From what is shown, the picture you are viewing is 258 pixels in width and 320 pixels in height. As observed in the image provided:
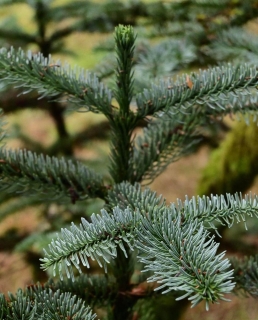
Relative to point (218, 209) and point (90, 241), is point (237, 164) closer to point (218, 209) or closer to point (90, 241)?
point (218, 209)

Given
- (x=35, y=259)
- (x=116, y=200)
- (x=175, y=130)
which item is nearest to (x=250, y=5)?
(x=175, y=130)

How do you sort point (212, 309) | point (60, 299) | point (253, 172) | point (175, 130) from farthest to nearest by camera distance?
point (212, 309) < point (253, 172) < point (175, 130) < point (60, 299)

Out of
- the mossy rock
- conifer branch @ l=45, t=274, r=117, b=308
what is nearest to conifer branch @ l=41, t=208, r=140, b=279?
conifer branch @ l=45, t=274, r=117, b=308

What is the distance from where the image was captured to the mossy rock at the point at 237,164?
146 centimetres

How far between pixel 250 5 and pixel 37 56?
86cm

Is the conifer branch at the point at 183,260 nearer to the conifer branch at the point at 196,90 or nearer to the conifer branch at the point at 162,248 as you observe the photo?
the conifer branch at the point at 162,248

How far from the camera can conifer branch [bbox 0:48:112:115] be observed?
640 mm

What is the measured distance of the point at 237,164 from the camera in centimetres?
149

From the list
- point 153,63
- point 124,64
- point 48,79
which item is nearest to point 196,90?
point 124,64

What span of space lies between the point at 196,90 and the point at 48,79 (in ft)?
0.90

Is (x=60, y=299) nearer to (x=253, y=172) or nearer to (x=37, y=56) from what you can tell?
(x=37, y=56)

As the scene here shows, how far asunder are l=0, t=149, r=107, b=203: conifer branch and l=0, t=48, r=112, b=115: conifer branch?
0.14 meters

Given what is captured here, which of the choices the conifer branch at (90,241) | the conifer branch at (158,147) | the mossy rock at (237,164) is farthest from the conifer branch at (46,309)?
the mossy rock at (237,164)

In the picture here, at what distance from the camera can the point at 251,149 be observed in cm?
147
